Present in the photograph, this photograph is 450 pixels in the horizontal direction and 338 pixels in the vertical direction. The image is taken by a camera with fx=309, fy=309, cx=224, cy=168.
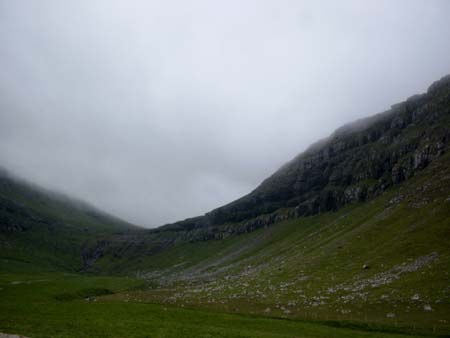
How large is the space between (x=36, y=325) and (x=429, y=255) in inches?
2512

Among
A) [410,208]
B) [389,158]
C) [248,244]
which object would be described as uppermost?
[389,158]

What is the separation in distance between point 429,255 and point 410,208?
39.1 m

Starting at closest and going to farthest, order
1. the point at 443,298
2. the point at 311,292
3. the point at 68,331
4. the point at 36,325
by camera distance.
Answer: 1. the point at 68,331
2. the point at 36,325
3. the point at 443,298
4. the point at 311,292

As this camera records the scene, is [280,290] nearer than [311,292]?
No

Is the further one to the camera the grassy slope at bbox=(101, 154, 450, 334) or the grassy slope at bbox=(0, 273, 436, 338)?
the grassy slope at bbox=(101, 154, 450, 334)

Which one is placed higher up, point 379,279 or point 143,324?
point 143,324

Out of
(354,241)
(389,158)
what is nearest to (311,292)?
(354,241)

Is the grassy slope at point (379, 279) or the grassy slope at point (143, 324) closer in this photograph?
the grassy slope at point (143, 324)

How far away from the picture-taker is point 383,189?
484ft

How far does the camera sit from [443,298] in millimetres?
39969

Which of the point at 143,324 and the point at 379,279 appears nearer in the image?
the point at 143,324

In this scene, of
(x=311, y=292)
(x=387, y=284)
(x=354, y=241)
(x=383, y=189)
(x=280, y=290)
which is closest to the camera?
(x=387, y=284)

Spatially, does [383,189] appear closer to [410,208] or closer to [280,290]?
[410,208]

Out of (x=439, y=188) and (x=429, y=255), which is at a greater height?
(x=439, y=188)
